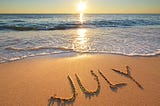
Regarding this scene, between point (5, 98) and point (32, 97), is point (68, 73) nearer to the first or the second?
point (32, 97)

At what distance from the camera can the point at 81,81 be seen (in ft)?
12.7

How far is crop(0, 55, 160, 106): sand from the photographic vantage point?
311 cm

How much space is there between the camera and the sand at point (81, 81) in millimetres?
3113

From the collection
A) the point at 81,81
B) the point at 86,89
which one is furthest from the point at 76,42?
the point at 86,89

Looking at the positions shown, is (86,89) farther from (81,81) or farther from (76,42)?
(76,42)

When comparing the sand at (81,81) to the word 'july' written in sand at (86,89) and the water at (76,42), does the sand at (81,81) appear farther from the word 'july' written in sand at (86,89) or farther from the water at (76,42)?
the water at (76,42)

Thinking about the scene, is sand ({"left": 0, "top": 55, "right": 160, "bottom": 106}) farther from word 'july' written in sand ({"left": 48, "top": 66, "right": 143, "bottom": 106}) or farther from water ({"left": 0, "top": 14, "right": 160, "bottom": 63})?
water ({"left": 0, "top": 14, "right": 160, "bottom": 63})

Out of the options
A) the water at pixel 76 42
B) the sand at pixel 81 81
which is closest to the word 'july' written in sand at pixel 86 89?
the sand at pixel 81 81

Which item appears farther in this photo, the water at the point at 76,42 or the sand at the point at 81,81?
the water at the point at 76,42

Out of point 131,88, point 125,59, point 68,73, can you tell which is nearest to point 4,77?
point 68,73

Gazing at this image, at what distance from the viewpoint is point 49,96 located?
3.24 metres

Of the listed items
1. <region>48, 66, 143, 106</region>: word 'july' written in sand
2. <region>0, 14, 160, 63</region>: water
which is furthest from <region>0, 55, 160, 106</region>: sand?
<region>0, 14, 160, 63</region>: water

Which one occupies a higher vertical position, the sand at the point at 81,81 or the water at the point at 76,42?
the water at the point at 76,42

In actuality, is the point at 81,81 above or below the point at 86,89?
above
